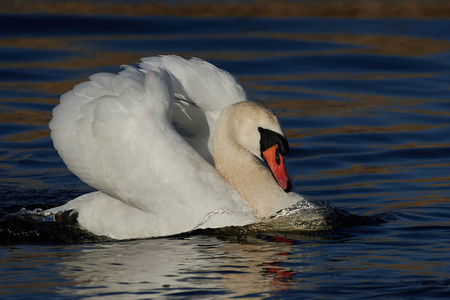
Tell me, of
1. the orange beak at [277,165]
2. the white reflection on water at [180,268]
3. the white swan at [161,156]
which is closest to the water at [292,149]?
the white reflection on water at [180,268]

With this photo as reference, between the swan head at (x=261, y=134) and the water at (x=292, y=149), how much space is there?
49cm

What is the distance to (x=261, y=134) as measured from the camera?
7.32 metres

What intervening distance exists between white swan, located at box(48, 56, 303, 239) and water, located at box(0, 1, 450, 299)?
198mm

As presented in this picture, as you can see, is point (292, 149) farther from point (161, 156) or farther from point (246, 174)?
point (161, 156)

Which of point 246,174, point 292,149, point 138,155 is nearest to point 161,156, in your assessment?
point 138,155

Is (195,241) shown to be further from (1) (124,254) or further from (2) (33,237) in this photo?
(2) (33,237)

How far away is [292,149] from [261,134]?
139 inches

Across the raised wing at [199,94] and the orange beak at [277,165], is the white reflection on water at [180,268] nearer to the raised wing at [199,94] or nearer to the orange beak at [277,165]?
the orange beak at [277,165]

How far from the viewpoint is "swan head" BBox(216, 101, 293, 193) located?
23.7 feet

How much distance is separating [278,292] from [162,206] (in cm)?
161

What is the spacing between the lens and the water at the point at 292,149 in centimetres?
604

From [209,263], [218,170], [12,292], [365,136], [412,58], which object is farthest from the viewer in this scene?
[412,58]

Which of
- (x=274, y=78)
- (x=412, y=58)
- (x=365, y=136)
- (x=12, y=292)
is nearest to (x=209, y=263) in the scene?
(x=12, y=292)

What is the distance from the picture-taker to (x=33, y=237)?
7.34 metres
